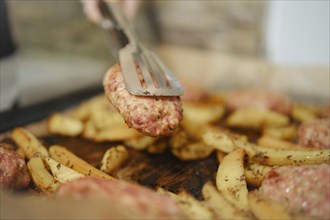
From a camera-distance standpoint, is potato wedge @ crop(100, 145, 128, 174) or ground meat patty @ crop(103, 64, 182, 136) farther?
potato wedge @ crop(100, 145, 128, 174)

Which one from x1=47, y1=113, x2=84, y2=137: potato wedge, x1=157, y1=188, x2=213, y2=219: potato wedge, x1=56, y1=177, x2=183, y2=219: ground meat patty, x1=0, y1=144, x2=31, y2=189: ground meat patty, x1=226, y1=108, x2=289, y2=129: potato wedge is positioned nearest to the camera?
x1=56, y1=177, x2=183, y2=219: ground meat patty

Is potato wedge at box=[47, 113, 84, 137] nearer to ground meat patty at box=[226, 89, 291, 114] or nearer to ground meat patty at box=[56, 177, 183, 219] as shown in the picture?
ground meat patty at box=[56, 177, 183, 219]

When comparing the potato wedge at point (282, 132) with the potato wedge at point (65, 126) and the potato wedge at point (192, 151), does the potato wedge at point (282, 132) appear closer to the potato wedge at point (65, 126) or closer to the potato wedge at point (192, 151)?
the potato wedge at point (192, 151)

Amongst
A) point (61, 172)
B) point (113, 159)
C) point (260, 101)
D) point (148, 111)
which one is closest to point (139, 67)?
point (148, 111)

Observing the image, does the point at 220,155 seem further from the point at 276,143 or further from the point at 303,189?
the point at 303,189

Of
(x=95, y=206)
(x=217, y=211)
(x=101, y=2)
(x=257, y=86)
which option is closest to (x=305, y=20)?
(x=257, y=86)

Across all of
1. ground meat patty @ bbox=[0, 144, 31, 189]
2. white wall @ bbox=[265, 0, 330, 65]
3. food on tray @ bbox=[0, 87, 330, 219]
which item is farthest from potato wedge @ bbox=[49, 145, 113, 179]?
white wall @ bbox=[265, 0, 330, 65]

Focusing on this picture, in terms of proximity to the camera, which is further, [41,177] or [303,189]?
[41,177]
